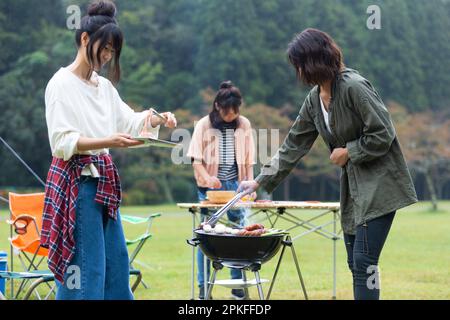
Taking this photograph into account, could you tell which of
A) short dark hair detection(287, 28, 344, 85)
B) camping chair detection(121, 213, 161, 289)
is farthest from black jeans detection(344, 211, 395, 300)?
camping chair detection(121, 213, 161, 289)

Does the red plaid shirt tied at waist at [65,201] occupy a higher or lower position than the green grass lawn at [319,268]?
higher

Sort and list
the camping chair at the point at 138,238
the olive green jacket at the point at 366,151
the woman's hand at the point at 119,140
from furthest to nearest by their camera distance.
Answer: the camping chair at the point at 138,238, the olive green jacket at the point at 366,151, the woman's hand at the point at 119,140

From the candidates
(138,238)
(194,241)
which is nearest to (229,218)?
(138,238)

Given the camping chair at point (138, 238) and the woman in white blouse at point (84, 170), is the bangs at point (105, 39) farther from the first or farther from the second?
the camping chair at point (138, 238)

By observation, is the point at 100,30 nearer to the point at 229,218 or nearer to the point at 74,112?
the point at 74,112

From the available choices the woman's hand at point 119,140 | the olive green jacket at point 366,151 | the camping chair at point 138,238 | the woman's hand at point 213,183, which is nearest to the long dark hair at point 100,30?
the woman's hand at point 119,140

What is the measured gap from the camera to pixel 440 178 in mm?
33938

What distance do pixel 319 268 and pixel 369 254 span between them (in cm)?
503

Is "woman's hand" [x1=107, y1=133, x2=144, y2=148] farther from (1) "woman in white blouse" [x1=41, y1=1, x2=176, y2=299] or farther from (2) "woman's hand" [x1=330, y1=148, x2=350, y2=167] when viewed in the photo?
(2) "woman's hand" [x1=330, y1=148, x2=350, y2=167]

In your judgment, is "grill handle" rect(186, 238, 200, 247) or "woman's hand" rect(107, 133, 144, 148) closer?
"woman's hand" rect(107, 133, 144, 148)

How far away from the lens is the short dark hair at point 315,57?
358 cm

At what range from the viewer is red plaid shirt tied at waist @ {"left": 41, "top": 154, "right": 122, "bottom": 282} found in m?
3.24

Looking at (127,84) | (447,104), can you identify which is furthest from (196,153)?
(447,104)

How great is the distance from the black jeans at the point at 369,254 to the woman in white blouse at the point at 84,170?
1.08 metres
